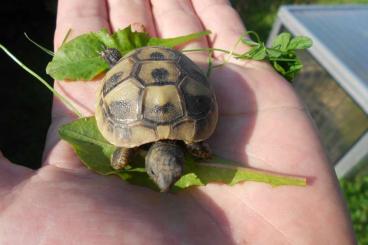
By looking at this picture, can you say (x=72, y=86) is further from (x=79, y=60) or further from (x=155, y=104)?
(x=155, y=104)

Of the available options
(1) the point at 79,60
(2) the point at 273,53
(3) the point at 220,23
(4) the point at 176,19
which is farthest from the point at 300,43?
(1) the point at 79,60

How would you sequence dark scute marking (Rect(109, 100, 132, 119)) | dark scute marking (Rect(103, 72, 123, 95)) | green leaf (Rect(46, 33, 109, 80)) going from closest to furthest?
dark scute marking (Rect(109, 100, 132, 119)) → dark scute marking (Rect(103, 72, 123, 95)) → green leaf (Rect(46, 33, 109, 80))

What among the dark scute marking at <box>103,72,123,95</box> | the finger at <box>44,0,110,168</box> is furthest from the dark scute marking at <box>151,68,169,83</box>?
the finger at <box>44,0,110,168</box>

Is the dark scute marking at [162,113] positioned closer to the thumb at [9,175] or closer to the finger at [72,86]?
the finger at [72,86]

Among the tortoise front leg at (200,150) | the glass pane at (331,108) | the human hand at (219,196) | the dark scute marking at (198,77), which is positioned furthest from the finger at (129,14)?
the glass pane at (331,108)

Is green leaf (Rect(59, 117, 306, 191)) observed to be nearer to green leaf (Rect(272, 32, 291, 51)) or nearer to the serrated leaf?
the serrated leaf

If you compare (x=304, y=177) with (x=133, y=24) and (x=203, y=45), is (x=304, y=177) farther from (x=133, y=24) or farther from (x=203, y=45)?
(x=133, y=24)
